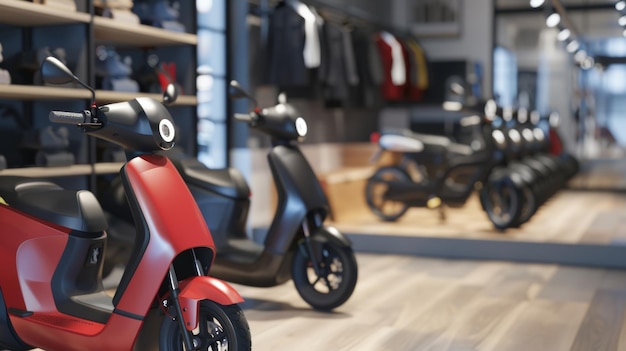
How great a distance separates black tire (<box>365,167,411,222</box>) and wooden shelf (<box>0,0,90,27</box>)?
315cm

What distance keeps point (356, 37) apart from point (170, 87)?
5141 mm

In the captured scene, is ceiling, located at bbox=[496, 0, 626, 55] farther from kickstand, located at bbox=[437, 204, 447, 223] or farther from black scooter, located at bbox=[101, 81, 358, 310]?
black scooter, located at bbox=[101, 81, 358, 310]

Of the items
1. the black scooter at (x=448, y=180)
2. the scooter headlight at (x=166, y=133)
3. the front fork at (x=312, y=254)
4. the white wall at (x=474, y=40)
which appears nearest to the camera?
the scooter headlight at (x=166, y=133)

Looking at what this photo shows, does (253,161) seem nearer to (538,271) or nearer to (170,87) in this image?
(538,271)

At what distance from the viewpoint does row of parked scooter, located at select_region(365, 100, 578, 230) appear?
19.3ft

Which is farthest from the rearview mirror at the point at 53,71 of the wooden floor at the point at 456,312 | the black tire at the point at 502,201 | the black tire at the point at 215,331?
the black tire at the point at 502,201

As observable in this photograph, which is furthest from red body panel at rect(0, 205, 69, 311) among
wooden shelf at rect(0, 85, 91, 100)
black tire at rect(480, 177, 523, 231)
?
black tire at rect(480, 177, 523, 231)

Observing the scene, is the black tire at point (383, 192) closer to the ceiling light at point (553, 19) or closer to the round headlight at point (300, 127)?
the ceiling light at point (553, 19)

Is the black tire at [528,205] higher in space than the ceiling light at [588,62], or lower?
lower

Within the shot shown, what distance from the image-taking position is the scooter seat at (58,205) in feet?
8.73

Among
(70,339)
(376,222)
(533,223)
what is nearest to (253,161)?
(376,222)

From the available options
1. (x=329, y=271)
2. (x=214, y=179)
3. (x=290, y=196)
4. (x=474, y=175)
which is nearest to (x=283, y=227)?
(x=290, y=196)

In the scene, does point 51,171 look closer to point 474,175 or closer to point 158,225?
point 158,225

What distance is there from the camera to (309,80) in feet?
22.0
